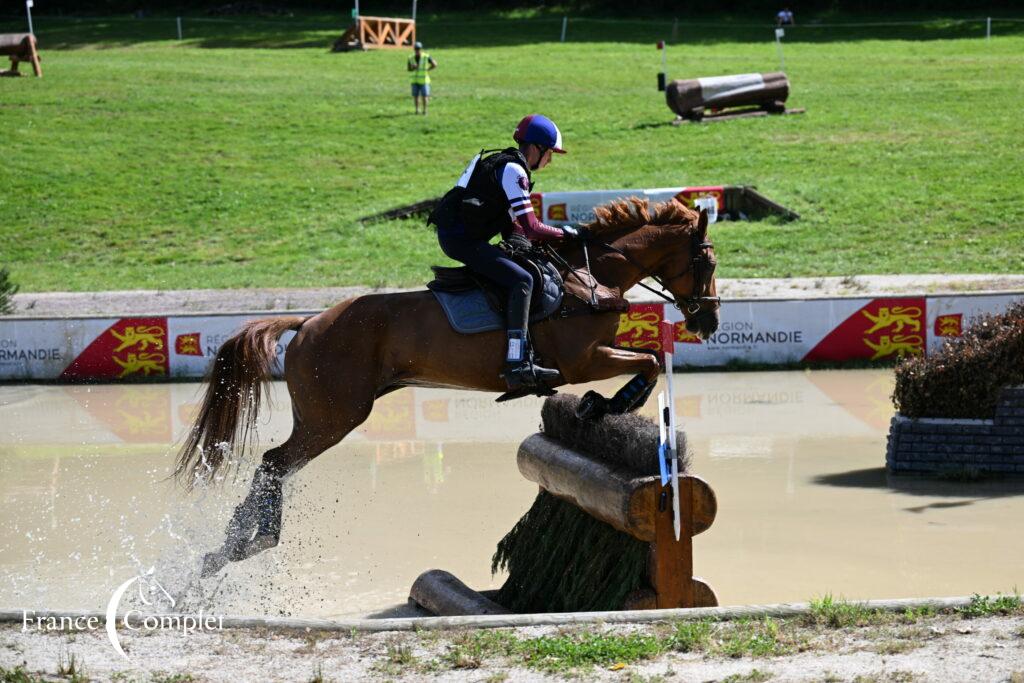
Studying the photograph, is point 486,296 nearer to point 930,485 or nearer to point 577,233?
point 577,233

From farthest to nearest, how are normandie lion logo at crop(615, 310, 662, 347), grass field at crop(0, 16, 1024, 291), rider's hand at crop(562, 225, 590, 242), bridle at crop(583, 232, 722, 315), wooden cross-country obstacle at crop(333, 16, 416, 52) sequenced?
1. wooden cross-country obstacle at crop(333, 16, 416, 52)
2. grass field at crop(0, 16, 1024, 291)
3. normandie lion logo at crop(615, 310, 662, 347)
4. bridle at crop(583, 232, 722, 315)
5. rider's hand at crop(562, 225, 590, 242)

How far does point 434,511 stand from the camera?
31.1ft

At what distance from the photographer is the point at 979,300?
15.7 meters

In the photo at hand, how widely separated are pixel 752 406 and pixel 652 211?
5758mm

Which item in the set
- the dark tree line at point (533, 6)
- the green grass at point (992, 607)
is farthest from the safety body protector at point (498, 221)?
the dark tree line at point (533, 6)

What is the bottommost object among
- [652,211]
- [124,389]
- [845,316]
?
[124,389]

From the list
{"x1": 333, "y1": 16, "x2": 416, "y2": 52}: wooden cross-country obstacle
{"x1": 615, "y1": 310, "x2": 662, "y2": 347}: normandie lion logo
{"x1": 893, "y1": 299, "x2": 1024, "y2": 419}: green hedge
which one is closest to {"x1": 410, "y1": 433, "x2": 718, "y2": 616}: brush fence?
{"x1": 893, "y1": 299, "x2": 1024, "y2": 419}: green hedge

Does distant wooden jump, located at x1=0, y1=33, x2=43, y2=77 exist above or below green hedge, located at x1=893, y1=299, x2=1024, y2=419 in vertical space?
above

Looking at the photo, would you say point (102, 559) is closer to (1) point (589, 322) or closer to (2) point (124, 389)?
(1) point (589, 322)

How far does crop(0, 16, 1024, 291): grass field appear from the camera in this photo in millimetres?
22000

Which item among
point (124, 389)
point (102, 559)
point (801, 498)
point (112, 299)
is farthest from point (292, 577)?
point (112, 299)

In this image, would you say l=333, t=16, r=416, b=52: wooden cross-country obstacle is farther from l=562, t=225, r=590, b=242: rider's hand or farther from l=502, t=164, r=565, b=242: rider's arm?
l=502, t=164, r=565, b=242: rider's arm

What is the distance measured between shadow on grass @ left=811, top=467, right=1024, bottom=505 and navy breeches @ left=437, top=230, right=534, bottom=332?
3.50 m

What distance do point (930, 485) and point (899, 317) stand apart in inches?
250
